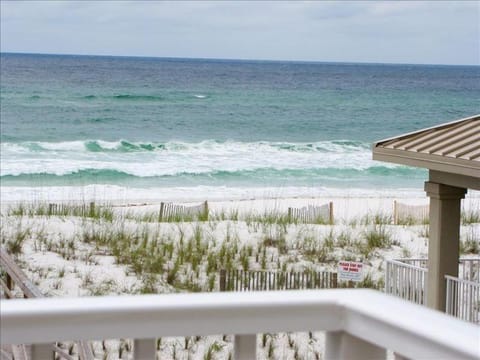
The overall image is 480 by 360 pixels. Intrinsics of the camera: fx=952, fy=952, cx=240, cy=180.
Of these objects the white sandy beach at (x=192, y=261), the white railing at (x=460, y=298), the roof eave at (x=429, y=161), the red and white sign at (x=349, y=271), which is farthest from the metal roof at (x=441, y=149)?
the white sandy beach at (x=192, y=261)

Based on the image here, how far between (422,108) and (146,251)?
51699 mm

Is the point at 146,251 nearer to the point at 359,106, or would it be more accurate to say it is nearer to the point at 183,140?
the point at 183,140

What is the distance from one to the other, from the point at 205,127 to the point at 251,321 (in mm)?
48417

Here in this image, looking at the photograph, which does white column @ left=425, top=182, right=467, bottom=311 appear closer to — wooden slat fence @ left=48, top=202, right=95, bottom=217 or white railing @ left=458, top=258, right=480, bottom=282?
white railing @ left=458, top=258, right=480, bottom=282

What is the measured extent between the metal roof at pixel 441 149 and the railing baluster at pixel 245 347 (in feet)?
20.3

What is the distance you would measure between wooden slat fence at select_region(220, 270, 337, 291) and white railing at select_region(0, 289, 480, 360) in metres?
8.97

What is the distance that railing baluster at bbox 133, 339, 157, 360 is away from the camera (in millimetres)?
1214

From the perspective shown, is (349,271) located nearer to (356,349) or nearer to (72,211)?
(72,211)

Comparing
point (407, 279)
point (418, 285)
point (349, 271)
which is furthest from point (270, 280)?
point (418, 285)

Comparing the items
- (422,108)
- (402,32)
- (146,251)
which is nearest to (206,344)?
(146,251)

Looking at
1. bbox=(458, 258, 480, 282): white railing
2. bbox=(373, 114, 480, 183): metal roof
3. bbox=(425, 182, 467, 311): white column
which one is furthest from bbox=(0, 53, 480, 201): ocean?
bbox=(425, 182, 467, 311): white column

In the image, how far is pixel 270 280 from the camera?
1052 centimetres

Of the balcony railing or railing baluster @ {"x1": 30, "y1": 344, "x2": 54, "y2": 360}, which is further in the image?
the balcony railing

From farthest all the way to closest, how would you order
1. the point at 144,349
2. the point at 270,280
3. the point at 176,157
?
the point at 176,157 < the point at 270,280 < the point at 144,349
